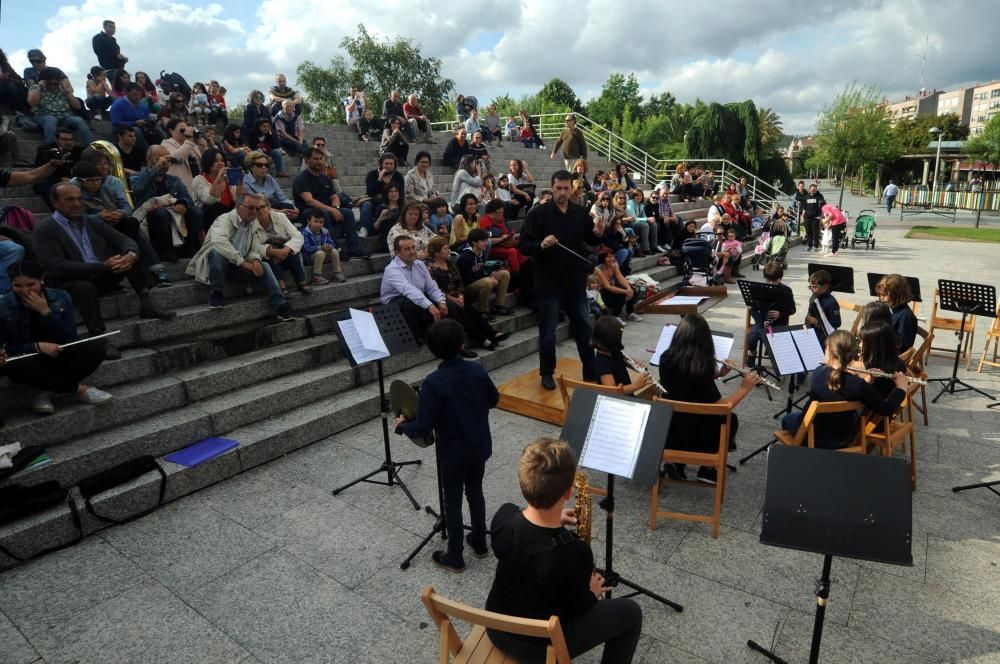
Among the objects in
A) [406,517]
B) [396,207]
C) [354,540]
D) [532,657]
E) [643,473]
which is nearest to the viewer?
[532,657]

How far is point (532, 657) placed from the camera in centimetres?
228

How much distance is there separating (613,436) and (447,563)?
1490 mm

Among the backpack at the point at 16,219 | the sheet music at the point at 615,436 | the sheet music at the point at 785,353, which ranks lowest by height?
the sheet music at the point at 785,353

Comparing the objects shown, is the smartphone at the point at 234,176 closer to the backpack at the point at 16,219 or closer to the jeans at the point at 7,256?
the backpack at the point at 16,219

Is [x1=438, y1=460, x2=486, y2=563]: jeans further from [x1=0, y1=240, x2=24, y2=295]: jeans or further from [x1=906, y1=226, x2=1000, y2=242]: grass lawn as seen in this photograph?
[x1=906, y1=226, x2=1000, y2=242]: grass lawn

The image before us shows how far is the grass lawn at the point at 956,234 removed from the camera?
63.3 ft

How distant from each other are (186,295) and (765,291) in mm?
6400

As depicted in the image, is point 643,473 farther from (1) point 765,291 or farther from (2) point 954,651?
(1) point 765,291

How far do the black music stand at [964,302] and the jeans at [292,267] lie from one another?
23.7ft

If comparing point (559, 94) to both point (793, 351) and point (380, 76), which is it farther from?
point (793, 351)

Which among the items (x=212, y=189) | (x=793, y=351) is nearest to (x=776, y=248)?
(x=793, y=351)

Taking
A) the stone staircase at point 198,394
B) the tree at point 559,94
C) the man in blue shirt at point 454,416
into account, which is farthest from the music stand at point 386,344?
the tree at point 559,94

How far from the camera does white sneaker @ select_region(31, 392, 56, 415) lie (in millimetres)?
4426

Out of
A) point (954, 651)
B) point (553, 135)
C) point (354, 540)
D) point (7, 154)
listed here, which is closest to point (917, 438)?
point (954, 651)
